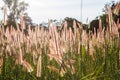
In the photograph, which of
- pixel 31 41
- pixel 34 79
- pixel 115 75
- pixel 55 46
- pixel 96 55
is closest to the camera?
pixel 55 46

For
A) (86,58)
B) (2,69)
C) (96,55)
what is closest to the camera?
(2,69)

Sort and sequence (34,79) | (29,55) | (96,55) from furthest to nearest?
(29,55) < (96,55) < (34,79)

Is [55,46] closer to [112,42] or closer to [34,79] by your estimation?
[34,79]

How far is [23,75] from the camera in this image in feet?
10.1

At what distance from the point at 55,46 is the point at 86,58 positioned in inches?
52.9

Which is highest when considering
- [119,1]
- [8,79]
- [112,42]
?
[119,1]

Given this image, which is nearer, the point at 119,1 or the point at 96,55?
the point at 119,1

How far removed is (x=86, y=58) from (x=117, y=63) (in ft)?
1.19

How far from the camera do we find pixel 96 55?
3674 mm

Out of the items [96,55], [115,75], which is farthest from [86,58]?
[115,75]

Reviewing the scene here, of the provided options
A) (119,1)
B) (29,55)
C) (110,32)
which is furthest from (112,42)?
(29,55)

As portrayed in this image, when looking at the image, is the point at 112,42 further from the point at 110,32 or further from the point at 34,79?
the point at 34,79

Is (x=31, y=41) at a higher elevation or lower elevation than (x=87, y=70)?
higher

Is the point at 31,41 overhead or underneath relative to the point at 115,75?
overhead
